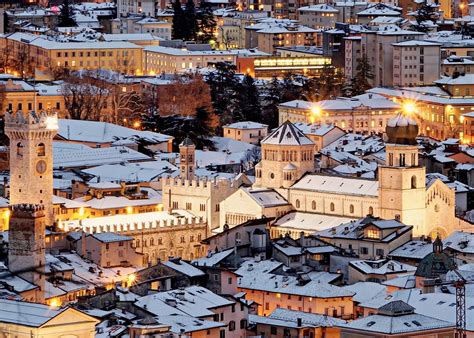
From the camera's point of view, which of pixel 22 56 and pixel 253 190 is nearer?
pixel 253 190

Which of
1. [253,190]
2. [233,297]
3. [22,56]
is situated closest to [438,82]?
[22,56]

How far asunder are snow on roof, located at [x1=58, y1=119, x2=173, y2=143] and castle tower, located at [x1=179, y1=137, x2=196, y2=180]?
536 inches

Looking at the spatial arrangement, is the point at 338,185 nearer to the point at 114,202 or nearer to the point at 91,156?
the point at 114,202

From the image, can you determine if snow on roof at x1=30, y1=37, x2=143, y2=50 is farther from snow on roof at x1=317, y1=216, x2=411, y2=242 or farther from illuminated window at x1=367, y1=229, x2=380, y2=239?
illuminated window at x1=367, y1=229, x2=380, y2=239

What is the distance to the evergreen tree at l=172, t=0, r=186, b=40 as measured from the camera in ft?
Answer: 414

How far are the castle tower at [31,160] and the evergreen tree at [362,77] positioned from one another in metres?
39.4

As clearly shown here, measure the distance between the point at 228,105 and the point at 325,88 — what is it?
270 inches

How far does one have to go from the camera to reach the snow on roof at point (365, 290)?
180ft

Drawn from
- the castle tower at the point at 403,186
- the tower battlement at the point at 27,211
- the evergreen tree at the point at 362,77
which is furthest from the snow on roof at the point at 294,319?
the evergreen tree at the point at 362,77

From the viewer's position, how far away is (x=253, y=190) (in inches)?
2670

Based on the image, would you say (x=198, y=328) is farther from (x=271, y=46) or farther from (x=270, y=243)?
(x=271, y=46)

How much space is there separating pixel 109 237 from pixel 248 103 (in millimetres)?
36181

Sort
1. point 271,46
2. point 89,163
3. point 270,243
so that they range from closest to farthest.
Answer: point 270,243 < point 89,163 < point 271,46

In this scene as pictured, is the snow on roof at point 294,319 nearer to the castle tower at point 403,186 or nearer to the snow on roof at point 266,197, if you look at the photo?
the castle tower at point 403,186
